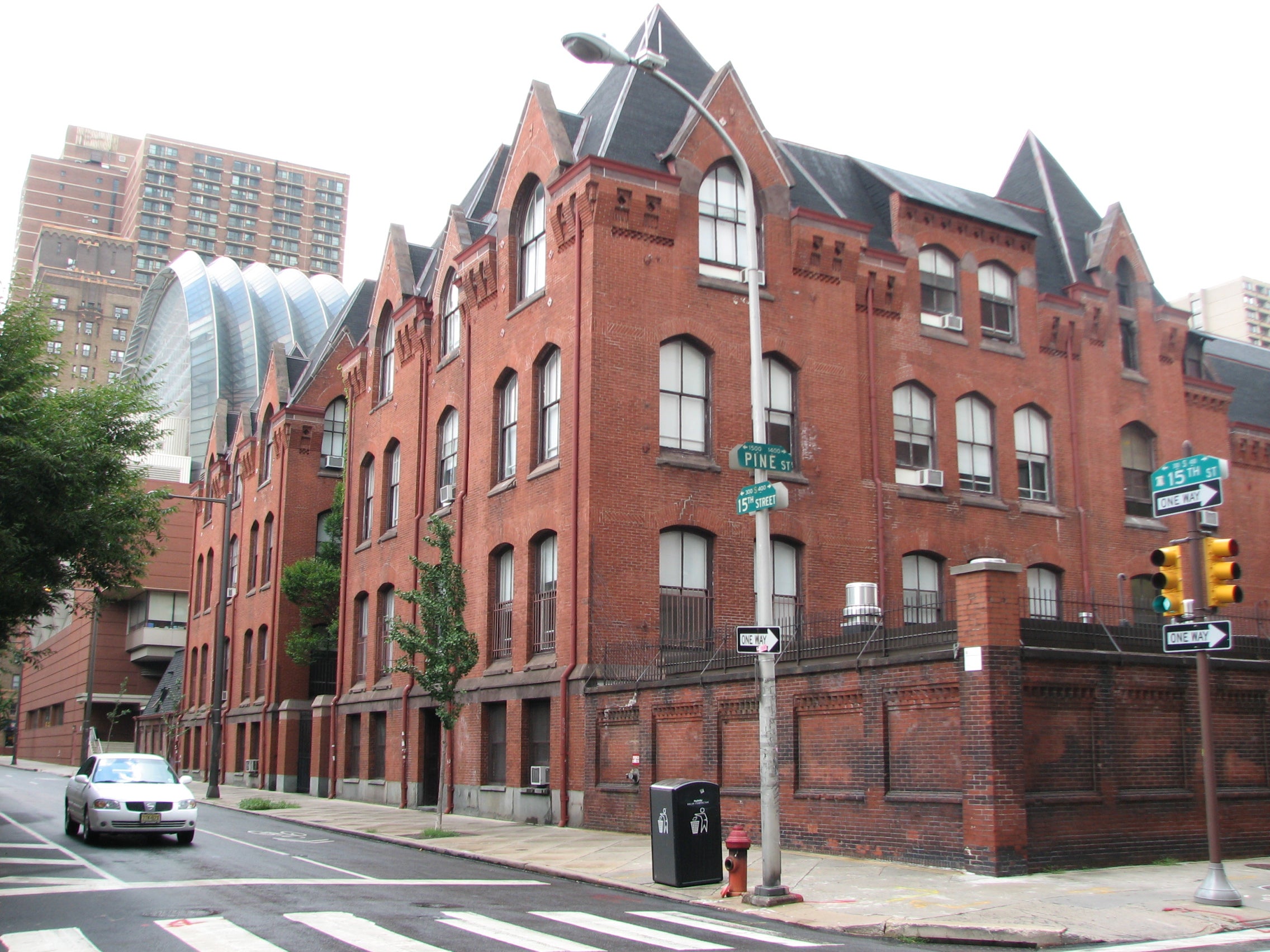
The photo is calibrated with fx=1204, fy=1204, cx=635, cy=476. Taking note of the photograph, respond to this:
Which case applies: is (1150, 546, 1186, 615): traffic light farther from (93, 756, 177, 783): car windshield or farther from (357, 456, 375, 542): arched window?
(357, 456, 375, 542): arched window

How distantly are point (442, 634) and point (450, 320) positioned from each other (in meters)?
11.1

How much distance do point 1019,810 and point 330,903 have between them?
850 cm

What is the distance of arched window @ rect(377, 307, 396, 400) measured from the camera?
37250 mm

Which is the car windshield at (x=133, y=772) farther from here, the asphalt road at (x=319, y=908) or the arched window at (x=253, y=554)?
the arched window at (x=253, y=554)

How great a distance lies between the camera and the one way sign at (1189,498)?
13.3 metres

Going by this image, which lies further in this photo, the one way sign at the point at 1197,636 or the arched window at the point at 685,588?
the arched window at the point at 685,588

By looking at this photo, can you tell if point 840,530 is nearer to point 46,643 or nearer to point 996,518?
point 996,518

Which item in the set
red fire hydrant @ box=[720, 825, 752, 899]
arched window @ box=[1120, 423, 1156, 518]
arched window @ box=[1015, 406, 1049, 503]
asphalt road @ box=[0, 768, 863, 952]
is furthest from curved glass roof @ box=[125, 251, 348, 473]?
red fire hydrant @ box=[720, 825, 752, 899]

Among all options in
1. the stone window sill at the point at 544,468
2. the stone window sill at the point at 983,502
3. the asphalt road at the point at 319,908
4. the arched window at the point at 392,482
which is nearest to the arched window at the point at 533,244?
the stone window sill at the point at 544,468

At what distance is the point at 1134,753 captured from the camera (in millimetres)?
16891

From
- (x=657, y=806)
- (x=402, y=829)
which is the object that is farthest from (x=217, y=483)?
(x=657, y=806)

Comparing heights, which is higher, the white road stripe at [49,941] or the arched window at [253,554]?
the arched window at [253,554]

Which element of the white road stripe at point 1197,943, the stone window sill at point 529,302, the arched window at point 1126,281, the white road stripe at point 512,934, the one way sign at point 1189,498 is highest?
the arched window at point 1126,281

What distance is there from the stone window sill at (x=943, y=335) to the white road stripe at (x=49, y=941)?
78.2ft
